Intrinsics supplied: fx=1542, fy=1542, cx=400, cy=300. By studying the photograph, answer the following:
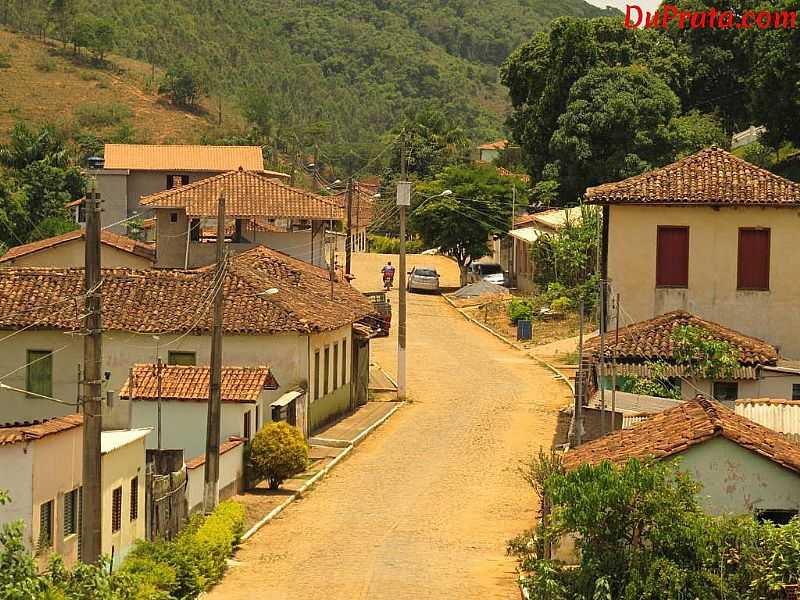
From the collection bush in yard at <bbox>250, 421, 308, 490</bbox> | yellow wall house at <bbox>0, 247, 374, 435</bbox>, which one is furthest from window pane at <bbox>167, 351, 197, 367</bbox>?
bush in yard at <bbox>250, 421, 308, 490</bbox>

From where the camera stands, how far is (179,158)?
85875 mm

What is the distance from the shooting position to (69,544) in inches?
934

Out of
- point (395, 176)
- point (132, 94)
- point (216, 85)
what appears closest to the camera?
point (395, 176)

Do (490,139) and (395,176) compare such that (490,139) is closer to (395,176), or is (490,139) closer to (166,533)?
(395,176)

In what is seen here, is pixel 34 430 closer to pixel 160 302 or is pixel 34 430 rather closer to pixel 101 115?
pixel 160 302

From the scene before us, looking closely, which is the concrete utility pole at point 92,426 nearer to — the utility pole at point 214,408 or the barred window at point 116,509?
the barred window at point 116,509

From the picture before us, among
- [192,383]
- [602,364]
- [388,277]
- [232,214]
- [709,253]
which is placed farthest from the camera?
[388,277]

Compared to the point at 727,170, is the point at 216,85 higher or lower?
higher

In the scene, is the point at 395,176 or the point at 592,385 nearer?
the point at 592,385

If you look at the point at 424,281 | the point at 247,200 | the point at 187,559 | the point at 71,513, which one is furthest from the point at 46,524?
the point at 424,281

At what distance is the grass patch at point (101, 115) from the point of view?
4983 inches

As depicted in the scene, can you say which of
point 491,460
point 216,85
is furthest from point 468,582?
point 216,85

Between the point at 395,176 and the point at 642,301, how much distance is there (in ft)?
248

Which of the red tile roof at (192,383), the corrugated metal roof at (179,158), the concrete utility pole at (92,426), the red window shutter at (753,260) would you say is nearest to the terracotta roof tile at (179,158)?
the corrugated metal roof at (179,158)
